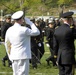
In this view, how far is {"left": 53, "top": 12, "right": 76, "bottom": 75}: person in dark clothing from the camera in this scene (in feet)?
26.6

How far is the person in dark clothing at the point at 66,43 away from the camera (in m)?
8.11

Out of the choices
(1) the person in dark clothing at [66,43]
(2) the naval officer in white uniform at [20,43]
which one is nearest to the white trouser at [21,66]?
(2) the naval officer in white uniform at [20,43]

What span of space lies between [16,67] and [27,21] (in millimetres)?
1027

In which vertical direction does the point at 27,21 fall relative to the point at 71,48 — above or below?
above

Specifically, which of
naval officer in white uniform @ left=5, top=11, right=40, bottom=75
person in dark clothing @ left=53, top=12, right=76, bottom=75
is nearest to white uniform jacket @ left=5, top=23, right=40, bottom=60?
naval officer in white uniform @ left=5, top=11, right=40, bottom=75

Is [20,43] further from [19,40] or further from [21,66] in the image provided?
[21,66]

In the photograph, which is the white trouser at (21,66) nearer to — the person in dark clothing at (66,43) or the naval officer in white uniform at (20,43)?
the naval officer in white uniform at (20,43)

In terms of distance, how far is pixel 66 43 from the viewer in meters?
8.16

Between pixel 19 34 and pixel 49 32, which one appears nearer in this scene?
pixel 19 34

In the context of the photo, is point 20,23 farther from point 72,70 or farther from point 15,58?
point 72,70

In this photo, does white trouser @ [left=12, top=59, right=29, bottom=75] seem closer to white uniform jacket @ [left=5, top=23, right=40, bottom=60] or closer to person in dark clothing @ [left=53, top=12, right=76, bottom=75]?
white uniform jacket @ [left=5, top=23, right=40, bottom=60]

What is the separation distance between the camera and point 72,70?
8.29m

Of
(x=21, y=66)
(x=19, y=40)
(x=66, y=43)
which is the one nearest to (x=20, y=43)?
(x=19, y=40)

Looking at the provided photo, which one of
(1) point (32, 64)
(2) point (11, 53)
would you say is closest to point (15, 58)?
(2) point (11, 53)
